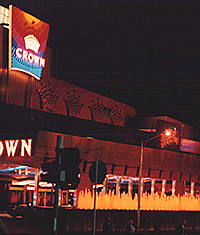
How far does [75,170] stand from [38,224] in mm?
15336

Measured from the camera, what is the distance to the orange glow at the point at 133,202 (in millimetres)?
35000

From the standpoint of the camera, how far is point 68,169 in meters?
14.4

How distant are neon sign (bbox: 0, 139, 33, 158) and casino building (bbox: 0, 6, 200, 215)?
72mm

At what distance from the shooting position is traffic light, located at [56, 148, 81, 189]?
14352 millimetres

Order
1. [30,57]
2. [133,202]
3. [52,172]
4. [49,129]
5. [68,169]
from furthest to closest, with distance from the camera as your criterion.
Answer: [49,129]
[30,57]
[133,202]
[52,172]
[68,169]

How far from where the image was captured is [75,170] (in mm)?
14398

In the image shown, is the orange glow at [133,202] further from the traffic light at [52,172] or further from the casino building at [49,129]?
the traffic light at [52,172]

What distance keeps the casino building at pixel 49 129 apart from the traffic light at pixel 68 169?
20.4m

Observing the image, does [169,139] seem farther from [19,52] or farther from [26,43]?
[19,52]

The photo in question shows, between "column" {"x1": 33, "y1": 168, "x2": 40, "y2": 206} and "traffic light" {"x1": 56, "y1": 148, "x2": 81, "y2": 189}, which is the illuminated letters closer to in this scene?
"column" {"x1": 33, "y1": 168, "x2": 40, "y2": 206}


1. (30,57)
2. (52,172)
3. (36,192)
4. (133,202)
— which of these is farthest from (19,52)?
(52,172)

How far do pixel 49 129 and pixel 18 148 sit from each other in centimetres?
1151

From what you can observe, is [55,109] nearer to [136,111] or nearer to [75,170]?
[136,111]

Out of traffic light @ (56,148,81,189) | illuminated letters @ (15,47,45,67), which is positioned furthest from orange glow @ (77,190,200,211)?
traffic light @ (56,148,81,189)
